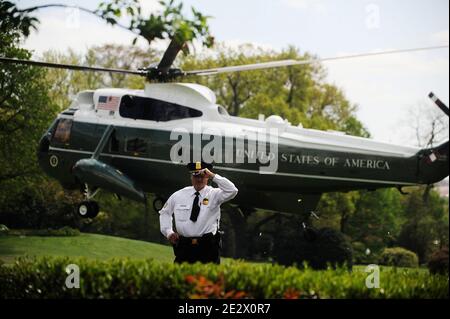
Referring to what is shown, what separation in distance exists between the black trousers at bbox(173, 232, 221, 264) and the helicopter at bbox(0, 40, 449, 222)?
25.9ft

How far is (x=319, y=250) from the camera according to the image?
25.5 meters

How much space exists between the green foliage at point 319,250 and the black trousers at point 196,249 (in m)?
13.6

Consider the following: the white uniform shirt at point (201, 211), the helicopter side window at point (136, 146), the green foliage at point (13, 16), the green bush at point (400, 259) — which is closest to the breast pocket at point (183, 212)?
the white uniform shirt at point (201, 211)

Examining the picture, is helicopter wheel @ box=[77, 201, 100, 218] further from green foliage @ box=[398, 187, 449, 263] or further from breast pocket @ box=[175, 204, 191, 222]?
green foliage @ box=[398, 187, 449, 263]

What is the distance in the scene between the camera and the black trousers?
10797 mm

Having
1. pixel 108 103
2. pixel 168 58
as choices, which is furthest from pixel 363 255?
pixel 168 58

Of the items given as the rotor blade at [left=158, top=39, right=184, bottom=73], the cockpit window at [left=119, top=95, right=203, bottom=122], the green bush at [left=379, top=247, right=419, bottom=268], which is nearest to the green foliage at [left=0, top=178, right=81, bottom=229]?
the cockpit window at [left=119, top=95, right=203, bottom=122]

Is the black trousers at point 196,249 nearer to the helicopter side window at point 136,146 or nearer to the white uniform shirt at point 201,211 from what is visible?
the white uniform shirt at point 201,211

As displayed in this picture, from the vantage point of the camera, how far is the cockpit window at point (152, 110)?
20.6 meters

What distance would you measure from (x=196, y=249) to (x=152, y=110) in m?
10.6
